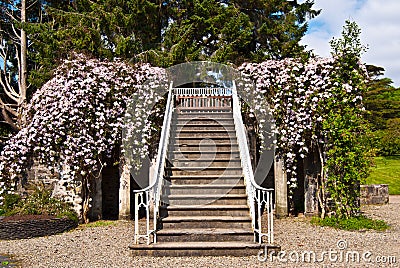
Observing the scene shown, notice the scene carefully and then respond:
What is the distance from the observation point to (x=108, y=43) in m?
15.1

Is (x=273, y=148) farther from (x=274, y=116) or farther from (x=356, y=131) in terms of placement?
(x=356, y=131)

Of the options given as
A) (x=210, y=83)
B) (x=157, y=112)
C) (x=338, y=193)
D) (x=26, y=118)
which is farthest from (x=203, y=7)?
(x=338, y=193)

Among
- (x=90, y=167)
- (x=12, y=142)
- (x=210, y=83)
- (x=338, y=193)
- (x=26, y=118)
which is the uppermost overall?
(x=210, y=83)

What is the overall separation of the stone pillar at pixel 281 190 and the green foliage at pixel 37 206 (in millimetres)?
4417

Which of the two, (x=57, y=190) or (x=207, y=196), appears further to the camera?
(x=57, y=190)

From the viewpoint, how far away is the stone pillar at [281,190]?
959 centimetres

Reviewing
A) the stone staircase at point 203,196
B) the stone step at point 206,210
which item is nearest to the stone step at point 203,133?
the stone staircase at point 203,196

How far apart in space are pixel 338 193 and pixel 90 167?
5179 mm

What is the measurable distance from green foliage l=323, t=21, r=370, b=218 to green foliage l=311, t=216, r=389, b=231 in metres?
0.15

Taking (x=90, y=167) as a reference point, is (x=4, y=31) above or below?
above

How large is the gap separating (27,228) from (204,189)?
3369mm

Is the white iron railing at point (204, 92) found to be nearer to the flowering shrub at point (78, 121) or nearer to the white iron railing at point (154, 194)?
the flowering shrub at point (78, 121)

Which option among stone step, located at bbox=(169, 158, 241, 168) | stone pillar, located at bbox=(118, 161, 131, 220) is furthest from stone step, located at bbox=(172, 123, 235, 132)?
stone pillar, located at bbox=(118, 161, 131, 220)

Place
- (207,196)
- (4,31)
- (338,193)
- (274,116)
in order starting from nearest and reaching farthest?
(207,196)
(338,193)
(274,116)
(4,31)
